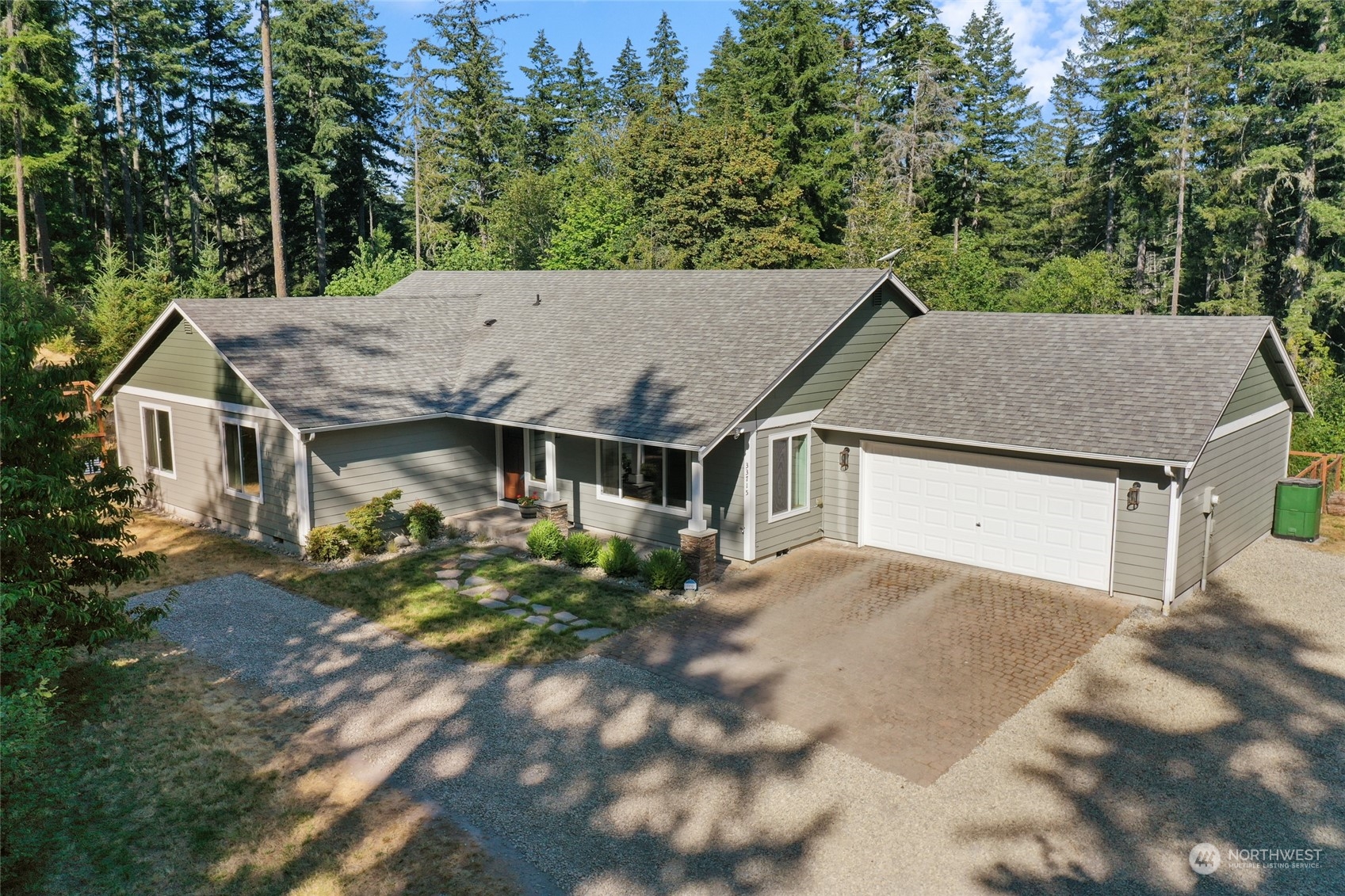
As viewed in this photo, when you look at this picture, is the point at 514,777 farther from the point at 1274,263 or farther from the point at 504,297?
the point at 1274,263

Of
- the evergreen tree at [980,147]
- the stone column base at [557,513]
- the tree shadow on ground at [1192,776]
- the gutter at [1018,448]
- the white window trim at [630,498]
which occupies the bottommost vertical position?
the tree shadow on ground at [1192,776]

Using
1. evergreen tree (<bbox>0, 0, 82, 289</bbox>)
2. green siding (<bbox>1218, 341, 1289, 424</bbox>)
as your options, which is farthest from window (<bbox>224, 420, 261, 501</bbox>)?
evergreen tree (<bbox>0, 0, 82, 289</bbox>)

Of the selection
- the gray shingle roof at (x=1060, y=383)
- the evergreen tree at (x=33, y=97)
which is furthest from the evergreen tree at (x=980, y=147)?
the evergreen tree at (x=33, y=97)

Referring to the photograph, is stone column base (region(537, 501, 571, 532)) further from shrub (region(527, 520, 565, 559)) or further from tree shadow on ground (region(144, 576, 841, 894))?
tree shadow on ground (region(144, 576, 841, 894))

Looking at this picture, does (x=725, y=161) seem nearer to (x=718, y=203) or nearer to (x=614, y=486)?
(x=718, y=203)

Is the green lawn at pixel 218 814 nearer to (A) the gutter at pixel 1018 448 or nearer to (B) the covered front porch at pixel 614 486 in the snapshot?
(B) the covered front porch at pixel 614 486
